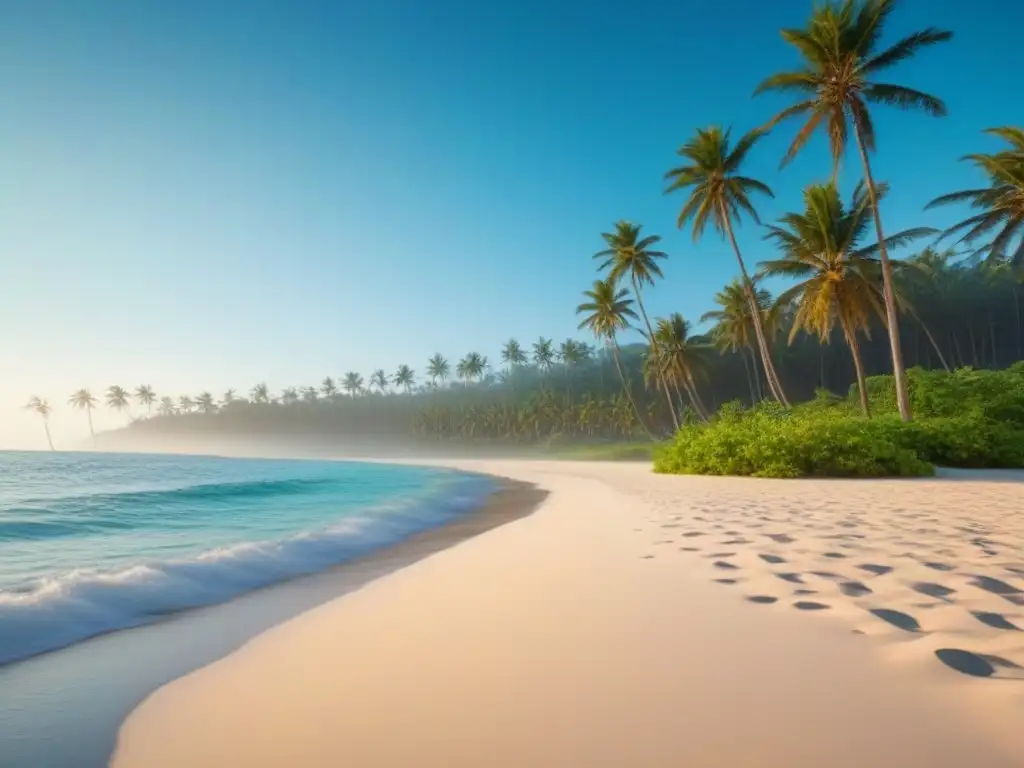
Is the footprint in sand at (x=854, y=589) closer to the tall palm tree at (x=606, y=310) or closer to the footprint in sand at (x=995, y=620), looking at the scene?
the footprint in sand at (x=995, y=620)

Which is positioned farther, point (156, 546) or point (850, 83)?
point (850, 83)

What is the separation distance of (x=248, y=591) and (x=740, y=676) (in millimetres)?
4092

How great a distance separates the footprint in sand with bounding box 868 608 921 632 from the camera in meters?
2.38

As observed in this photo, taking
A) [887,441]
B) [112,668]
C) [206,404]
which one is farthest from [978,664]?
[206,404]

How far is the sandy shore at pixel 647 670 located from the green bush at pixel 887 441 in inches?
335

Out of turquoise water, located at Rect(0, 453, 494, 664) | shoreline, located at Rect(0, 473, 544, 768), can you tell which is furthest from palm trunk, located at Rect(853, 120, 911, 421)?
shoreline, located at Rect(0, 473, 544, 768)

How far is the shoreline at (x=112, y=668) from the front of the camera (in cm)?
195

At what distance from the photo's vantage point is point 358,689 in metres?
2.19

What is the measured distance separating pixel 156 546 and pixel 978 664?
26.2 ft

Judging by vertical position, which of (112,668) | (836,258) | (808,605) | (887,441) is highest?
(836,258)

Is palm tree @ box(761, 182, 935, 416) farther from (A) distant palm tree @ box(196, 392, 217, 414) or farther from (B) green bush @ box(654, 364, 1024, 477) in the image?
(A) distant palm tree @ box(196, 392, 217, 414)

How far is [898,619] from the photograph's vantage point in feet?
8.19

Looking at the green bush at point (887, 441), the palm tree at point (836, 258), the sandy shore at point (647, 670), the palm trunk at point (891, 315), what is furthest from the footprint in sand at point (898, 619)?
the palm tree at point (836, 258)

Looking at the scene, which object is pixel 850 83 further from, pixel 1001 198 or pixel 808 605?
pixel 808 605
